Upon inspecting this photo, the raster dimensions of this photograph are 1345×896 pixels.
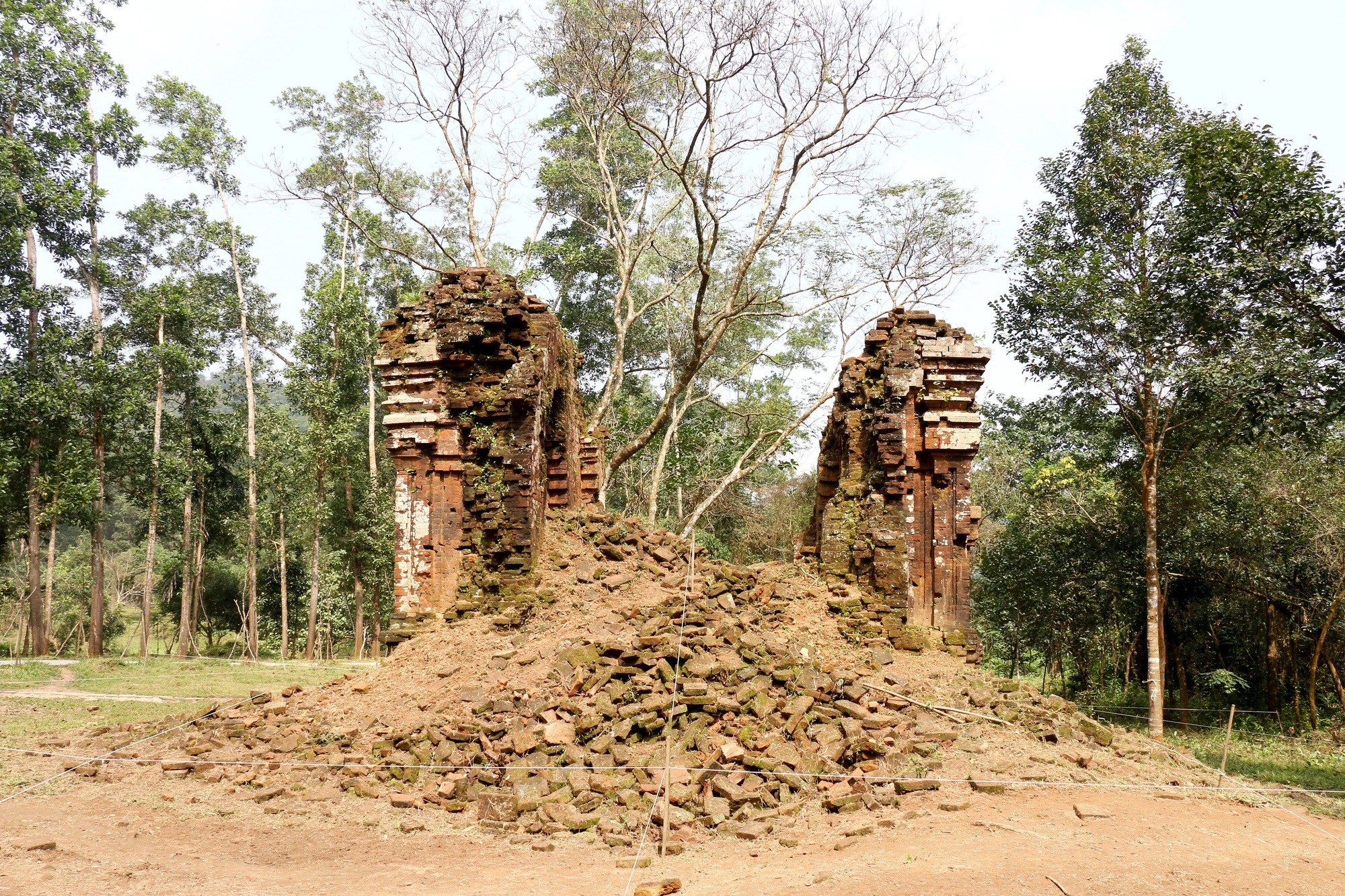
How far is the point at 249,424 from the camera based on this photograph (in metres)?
23.8

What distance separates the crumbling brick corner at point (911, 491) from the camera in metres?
10.6

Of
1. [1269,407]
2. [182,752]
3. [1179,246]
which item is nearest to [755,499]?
[1179,246]

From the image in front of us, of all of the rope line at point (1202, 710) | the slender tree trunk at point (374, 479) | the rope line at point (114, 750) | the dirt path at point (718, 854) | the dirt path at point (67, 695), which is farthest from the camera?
the slender tree trunk at point (374, 479)

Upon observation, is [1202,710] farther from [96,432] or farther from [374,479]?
[96,432]

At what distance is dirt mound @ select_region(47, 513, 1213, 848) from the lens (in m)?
6.15

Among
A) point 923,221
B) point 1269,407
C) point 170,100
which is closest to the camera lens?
point 1269,407

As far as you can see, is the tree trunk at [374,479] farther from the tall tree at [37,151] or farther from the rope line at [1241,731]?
the rope line at [1241,731]

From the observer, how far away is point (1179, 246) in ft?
36.4

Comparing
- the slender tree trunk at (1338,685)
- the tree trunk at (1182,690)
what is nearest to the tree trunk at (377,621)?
the tree trunk at (1182,690)

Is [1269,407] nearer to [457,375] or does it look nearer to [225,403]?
Result: [457,375]

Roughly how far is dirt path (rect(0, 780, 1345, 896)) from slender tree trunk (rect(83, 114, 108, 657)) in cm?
1624

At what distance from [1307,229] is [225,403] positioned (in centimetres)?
2569

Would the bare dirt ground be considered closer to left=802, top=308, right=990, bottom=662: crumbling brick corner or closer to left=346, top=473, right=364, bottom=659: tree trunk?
left=802, top=308, right=990, bottom=662: crumbling brick corner

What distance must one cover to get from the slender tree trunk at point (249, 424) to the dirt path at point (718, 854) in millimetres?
17525
